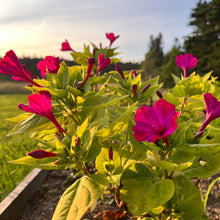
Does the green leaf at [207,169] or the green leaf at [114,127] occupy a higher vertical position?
the green leaf at [114,127]

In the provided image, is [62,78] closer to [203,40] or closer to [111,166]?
[111,166]

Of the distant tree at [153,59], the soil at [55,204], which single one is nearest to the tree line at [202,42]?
the distant tree at [153,59]

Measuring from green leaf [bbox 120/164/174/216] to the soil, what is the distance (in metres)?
1.14

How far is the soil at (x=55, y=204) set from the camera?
2.03 metres

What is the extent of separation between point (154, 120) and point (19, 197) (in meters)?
1.91

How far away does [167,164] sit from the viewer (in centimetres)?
72

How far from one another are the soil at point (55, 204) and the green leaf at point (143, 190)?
1.14 m

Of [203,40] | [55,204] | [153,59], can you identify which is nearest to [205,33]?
[203,40]

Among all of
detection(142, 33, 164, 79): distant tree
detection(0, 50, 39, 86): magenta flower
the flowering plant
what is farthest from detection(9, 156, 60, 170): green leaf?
detection(142, 33, 164, 79): distant tree

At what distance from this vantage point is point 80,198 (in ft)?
2.64

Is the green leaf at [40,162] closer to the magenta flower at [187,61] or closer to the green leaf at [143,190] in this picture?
the green leaf at [143,190]

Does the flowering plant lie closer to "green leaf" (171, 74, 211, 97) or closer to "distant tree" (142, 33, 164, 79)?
"green leaf" (171, 74, 211, 97)

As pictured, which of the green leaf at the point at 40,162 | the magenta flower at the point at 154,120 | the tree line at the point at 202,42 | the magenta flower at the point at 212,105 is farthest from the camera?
the tree line at the point at 202,42

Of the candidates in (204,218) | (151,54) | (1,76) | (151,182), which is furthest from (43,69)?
(151,54)
